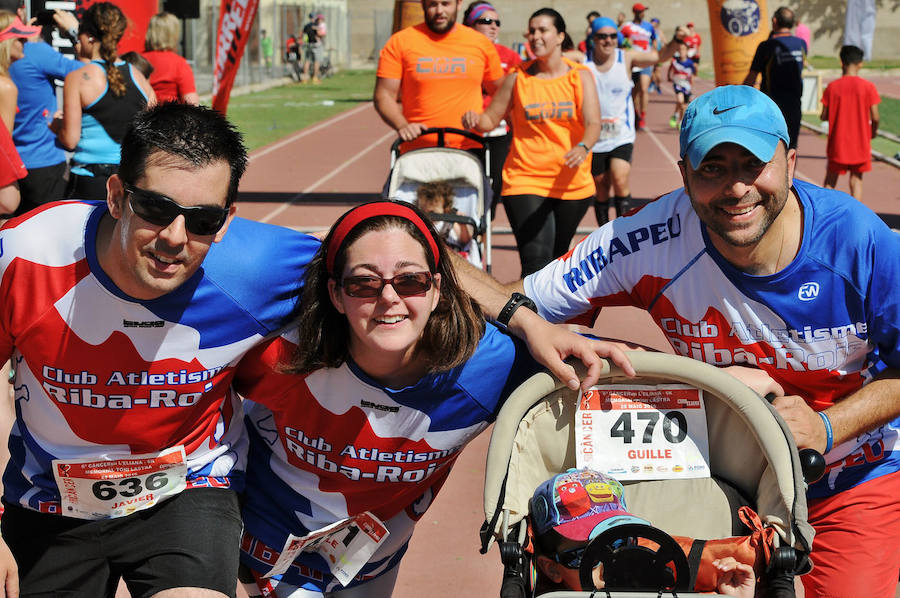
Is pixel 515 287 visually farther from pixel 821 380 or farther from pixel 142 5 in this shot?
pixel 142 5

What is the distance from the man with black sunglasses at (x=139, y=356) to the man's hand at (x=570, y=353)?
73 centimetres

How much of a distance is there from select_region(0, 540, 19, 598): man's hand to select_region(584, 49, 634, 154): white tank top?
25.7 feet

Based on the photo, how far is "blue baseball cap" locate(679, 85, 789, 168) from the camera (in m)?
Answer: 2.71

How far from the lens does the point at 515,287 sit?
3457 mm

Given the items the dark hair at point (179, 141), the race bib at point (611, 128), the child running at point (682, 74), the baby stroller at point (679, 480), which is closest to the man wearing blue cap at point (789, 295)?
the baby stroller at point (679, 480)

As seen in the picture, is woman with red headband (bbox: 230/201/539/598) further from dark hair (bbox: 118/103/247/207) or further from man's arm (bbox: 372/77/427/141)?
man's arm (bbox: 372/77/427/141)

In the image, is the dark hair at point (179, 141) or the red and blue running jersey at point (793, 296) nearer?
the dark hair at point (179, 141)

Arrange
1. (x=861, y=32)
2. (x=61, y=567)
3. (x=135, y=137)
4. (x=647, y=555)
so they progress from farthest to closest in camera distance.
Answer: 1. (x=861, y=32)
2. (x=61, y=567)
3. (x=135, y=137)
4. (x=647, y=555)

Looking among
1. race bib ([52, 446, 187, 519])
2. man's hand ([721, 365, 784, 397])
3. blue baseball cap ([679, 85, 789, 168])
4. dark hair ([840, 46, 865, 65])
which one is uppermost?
blue baseball cap ([679, 85, 789, 168])

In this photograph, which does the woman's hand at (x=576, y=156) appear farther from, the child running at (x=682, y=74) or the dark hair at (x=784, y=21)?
the child running at (x=682, y=74)

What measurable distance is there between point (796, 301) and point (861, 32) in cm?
3034

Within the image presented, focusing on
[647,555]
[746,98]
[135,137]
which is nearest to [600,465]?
[647,555]

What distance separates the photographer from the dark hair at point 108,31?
24.0 feet

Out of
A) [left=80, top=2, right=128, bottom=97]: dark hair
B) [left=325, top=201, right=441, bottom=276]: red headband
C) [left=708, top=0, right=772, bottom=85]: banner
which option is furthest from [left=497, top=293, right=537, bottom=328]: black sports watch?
[left=708, top=0, right=772, bottom=85]: banner
